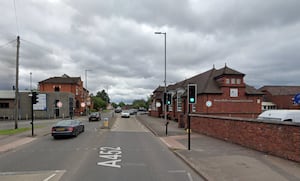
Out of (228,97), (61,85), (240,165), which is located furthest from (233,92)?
(61,85)

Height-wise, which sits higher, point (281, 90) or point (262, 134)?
point (281, 90)

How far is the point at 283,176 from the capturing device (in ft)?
Result: 26.7

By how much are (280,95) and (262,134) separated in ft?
224

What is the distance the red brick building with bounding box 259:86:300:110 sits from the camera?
Answer: 234 ft

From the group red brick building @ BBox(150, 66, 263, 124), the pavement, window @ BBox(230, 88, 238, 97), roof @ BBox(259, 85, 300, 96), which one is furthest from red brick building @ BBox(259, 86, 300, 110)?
the pavement

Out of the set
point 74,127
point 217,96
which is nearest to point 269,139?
point 74,127

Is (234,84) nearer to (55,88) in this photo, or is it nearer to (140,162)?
(140,162)

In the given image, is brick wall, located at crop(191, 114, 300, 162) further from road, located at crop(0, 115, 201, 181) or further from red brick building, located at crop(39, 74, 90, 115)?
red brick building, located at crop(39, 74, 90, 115)

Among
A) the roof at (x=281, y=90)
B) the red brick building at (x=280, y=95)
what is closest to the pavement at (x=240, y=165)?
the red brick building at (x=280, y=95)

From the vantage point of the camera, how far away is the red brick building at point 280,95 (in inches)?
2809

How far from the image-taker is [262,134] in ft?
41.5

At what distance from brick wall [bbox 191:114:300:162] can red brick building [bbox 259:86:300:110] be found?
59.5 metres

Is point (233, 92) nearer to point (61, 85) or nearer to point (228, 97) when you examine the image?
point (228, 97)

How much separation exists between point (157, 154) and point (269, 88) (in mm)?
76283
